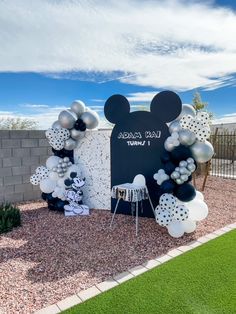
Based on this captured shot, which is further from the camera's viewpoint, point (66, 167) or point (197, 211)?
point (66, 167)

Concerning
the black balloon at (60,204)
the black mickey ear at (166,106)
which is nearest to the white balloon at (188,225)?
the black mickey ear at (166,106)

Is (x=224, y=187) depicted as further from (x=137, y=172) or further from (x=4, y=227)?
(x=4, y=227)

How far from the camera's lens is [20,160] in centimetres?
633

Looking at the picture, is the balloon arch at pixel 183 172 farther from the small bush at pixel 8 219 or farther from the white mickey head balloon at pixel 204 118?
the small bush at pixel 8 219

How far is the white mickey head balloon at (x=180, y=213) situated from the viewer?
4.02 meters

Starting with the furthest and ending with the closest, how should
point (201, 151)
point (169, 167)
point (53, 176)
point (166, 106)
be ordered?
1. point (53, 176)
2. point (166, 106)
3. point (169, 167)
4. point (201, 151)

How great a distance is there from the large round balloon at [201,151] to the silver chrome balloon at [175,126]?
1.23ft

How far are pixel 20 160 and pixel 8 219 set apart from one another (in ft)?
6.58

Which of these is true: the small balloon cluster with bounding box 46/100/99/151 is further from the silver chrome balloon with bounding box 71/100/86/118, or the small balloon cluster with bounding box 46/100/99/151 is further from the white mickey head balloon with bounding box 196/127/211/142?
the white mickey head balloon with bounding box 196/127/211/142

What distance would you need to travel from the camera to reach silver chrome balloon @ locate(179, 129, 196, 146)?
4.12 metres

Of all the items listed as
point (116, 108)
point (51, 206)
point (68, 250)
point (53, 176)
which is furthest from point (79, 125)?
point (68, 250)

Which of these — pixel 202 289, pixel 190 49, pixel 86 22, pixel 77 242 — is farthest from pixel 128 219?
pixel 190 49

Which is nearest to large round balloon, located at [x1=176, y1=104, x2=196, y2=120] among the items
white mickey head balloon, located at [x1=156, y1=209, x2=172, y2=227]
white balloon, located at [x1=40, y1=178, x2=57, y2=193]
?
white mickey head balloon, located at [x1=156, y1=209, x2=172, y2=227]

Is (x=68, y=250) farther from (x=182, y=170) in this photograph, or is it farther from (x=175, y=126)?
(x=175, y=126)
